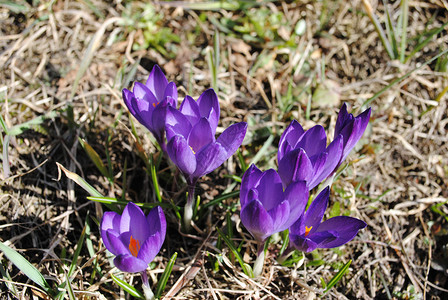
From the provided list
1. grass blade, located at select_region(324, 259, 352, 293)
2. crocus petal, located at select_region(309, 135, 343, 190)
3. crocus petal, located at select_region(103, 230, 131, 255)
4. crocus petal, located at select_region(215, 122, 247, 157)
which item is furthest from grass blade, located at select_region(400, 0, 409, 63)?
crocus petal, located at select_region(103, 230, 131, 255)

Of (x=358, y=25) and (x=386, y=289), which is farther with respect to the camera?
(x=358, y=25)

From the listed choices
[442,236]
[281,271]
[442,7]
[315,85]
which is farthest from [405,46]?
[281,271]

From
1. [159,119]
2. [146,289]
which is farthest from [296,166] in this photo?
[146,289]

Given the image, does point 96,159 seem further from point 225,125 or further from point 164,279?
point 225,125

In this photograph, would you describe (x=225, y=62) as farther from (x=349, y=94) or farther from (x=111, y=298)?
(x=111, y=298)

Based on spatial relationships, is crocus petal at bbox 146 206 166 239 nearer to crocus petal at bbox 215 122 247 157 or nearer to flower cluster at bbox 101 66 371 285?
flower cluster at bbox 101 66 371 285

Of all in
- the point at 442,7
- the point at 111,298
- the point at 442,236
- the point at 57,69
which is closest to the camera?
the point at 111,298

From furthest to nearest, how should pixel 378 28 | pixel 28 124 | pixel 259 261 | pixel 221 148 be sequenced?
pixel 378 28, pixel 28 124, pixel 259 261, pixel 221 148
